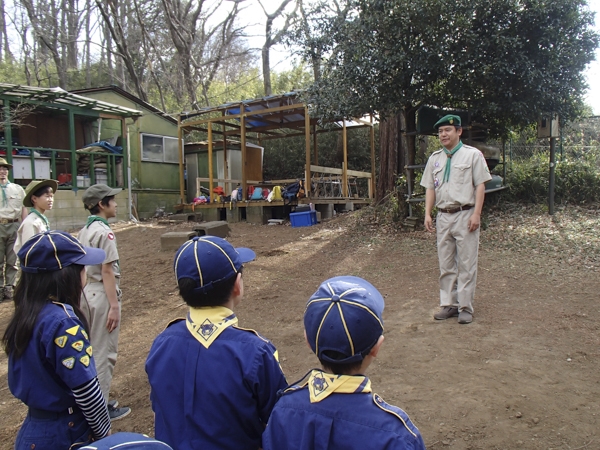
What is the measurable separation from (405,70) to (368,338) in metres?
7.26

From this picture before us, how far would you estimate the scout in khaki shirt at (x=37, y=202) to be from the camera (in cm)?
434

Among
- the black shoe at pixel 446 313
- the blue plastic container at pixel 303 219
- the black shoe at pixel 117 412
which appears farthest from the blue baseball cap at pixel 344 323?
the blue plastic container at pixel 303 219

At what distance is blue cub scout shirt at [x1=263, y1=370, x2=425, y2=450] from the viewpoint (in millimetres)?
1137

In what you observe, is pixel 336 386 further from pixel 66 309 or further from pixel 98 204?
pixel 98 204

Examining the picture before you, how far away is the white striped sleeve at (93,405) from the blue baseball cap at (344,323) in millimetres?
988

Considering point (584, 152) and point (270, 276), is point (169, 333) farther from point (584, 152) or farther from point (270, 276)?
point (584, 152)

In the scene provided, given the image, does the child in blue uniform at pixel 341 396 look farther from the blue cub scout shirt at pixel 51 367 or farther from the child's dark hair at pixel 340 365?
the blue cub scout shirt at pixel 51 367

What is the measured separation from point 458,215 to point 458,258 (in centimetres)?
40

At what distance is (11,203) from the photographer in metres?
5.87

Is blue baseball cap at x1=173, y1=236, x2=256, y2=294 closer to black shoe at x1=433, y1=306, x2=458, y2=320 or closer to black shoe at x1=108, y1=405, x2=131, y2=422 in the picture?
black shoe at x1=108, y1=405, x2=131, y2=422

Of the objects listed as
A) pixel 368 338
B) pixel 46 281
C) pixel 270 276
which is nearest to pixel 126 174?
pixel 270 276

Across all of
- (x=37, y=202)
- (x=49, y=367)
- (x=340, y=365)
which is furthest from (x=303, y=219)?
(x=340, y=365)

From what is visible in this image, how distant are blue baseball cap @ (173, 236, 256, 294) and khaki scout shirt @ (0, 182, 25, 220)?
17.6 feet

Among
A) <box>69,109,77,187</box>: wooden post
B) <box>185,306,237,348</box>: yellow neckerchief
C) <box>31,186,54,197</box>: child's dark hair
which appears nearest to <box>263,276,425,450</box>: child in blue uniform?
<box>185,306,237,348</box>: yellow neckerchief
